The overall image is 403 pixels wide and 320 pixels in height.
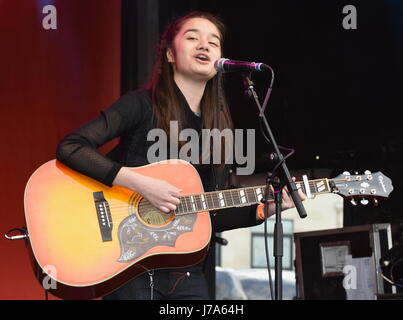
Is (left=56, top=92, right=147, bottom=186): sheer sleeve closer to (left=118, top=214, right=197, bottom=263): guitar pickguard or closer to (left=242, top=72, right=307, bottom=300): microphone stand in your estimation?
(left=118, top=214, right=197, bottom=263): guitar pickguard

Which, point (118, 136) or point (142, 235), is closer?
point (142, 235)

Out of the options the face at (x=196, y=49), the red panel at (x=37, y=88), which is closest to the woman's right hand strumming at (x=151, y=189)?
the face at (x=196, y=49)

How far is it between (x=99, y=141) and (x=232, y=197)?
705mm

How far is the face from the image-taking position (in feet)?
10.1

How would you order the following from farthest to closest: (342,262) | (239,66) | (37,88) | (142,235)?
(342,262), (37,88), (142,235), (239,66)

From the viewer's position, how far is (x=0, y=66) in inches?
158

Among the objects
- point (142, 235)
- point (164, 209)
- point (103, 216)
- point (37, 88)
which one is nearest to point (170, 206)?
point (164, 209)

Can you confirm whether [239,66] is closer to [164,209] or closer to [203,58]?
[203,58]

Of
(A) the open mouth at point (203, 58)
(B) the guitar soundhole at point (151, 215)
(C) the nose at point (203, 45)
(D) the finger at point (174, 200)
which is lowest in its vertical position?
(B) the guitar soundhole at point (151, 215)

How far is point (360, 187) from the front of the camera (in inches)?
117

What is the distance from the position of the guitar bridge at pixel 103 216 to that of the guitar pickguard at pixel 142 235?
0.05 metres

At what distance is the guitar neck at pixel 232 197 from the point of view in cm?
295

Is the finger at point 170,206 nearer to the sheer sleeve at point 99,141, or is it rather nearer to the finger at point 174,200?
the finger at point 174,200

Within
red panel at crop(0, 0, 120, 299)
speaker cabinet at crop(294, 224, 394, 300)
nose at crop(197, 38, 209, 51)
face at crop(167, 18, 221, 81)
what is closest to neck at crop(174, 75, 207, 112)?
face at crop(167, 18, 221, 81)
